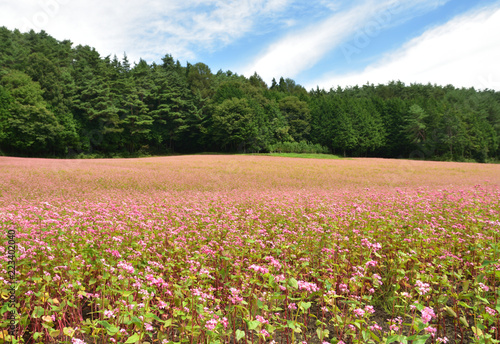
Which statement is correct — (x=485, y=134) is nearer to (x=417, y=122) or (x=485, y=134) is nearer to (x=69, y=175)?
(x=417, y=122)

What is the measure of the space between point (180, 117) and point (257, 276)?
6481 cm

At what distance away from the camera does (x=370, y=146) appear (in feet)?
229

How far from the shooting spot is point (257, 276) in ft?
14.3

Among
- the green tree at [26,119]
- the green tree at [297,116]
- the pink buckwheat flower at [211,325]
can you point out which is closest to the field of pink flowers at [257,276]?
the pink buckwheat flower at [211,325]

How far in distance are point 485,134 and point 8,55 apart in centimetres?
10979

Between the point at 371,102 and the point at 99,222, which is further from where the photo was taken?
the point at 371,102

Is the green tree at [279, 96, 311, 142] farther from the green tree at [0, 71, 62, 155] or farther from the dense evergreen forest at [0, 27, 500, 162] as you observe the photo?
the green tree at [0, 71, 62, 155]

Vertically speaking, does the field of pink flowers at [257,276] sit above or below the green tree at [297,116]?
below

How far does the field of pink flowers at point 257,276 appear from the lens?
9.12 ft

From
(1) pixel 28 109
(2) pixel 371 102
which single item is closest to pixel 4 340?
(1) pixel 28 109

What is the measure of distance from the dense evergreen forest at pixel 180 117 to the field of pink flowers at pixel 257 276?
53.9 metres

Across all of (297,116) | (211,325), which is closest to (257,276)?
(211,325)

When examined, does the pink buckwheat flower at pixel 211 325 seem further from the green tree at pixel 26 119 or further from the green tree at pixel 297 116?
the green tree at pixel 297 116

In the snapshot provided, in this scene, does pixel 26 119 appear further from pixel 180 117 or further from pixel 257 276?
pixel 257 276
